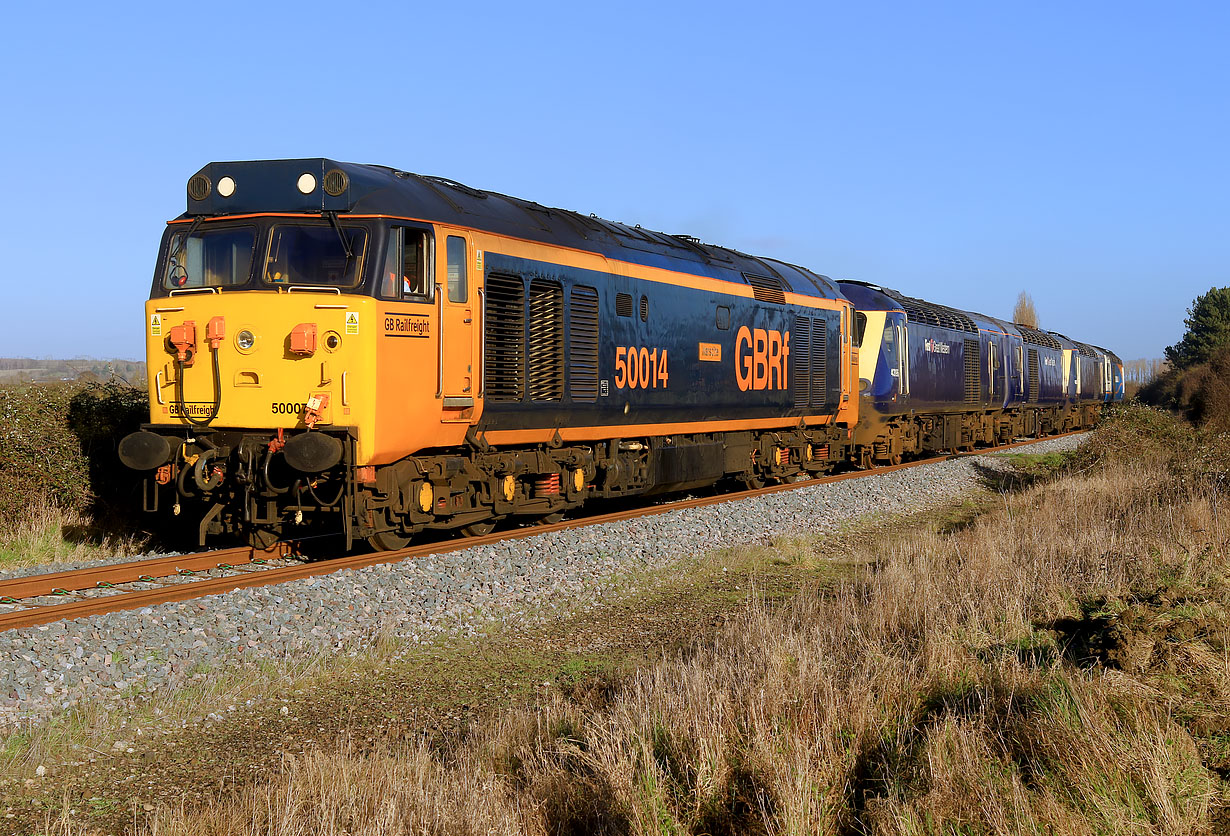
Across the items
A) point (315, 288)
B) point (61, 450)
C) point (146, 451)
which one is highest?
point (315, 288)

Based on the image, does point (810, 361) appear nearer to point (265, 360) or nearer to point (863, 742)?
point (265, 360)

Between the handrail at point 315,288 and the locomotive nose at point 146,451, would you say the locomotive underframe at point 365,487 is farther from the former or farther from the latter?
the handrail at point 315,288

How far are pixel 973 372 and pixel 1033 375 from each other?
7619mm

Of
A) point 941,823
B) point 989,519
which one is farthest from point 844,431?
point 941,823

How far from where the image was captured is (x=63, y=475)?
1293 cm

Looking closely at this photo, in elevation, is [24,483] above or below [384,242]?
below

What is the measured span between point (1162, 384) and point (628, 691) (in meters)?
67.5

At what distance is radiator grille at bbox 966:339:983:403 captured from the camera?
28.6 meters

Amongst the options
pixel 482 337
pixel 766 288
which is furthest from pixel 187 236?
pixel 766 288

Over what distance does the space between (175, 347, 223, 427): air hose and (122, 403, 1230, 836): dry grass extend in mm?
5420

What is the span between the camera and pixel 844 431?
859 inches

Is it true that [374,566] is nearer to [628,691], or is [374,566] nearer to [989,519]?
[628,691]

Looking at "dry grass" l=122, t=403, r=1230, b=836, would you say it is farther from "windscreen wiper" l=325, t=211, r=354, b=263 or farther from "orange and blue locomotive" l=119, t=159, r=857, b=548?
"windscreen wiper" l=325, t=211, r=354, b=263

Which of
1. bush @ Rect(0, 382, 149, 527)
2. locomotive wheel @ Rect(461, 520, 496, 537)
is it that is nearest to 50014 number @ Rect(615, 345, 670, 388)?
locomotive wheel @ Rect(461, 520, 496, 537)
